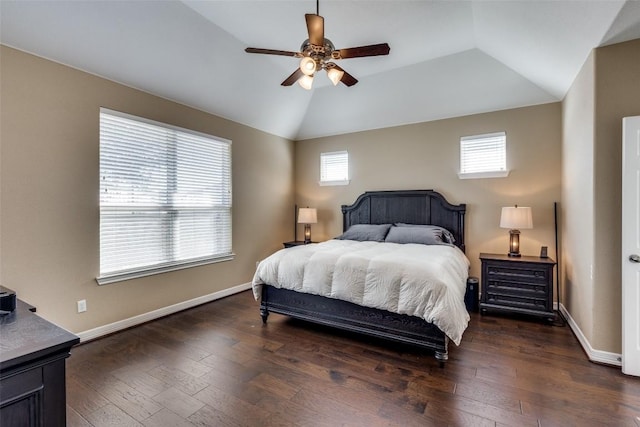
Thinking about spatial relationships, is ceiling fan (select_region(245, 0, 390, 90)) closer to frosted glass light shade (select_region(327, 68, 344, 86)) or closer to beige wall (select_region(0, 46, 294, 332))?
frosted glass light shade (select_region(327, 68, 344, 86))

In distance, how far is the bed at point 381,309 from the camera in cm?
264

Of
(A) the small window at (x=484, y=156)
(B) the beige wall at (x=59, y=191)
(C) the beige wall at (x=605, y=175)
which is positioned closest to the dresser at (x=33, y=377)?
(B) the beige wall at (x=59, y=191)

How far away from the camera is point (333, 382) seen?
2.30 meters

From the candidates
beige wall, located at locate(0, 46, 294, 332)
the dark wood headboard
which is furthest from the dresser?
the dark wood headboard

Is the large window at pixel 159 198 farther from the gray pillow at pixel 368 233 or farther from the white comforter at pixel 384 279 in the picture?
the gray pillow at pixel 368 233

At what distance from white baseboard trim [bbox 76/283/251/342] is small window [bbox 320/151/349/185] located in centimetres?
253

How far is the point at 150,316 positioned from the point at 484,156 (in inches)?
196

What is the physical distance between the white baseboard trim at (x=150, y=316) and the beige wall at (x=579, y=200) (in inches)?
169

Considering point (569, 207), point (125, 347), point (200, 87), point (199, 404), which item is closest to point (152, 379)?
point (199, 404)

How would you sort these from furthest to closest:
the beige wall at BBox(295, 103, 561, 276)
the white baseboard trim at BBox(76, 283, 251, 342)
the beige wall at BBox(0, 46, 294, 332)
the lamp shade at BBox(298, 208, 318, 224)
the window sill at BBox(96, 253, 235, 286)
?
1. the lamp shade at BBox(298, 208, 318, 224)
2. the beige wall at BBox(295, 103, 561, 276)
3. the window sill at BBox(96, 253, 235, 286)
4. the white baseboard trim at BBox(76, 283, 251, 342)
5. the beige wall at BBox(0, 46, 294, 332)

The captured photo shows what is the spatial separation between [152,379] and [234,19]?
136 inches

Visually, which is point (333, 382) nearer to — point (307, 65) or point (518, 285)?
point (307, 65)

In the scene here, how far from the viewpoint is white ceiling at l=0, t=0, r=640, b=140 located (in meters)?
2.51

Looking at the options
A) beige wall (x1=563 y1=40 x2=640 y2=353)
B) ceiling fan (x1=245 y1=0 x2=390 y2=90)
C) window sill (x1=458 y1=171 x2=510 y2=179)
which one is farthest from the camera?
window sill (x1=458 y1=171 x2=510 y2=179)
